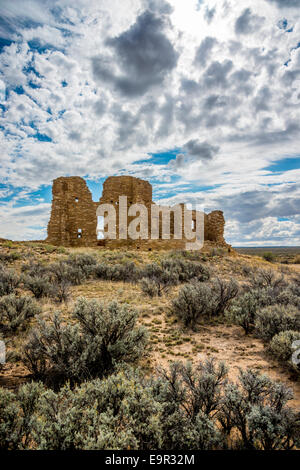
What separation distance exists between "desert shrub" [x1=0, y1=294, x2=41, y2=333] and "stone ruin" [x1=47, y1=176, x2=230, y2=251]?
16251 millimetres

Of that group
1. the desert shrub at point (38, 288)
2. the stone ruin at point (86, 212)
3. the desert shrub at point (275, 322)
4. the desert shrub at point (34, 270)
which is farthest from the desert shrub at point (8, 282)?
the stone ruin at point (86, 212)

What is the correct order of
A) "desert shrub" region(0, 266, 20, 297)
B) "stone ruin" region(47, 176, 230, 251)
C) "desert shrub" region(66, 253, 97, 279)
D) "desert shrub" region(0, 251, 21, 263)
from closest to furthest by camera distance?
1. "desert shrub" region(0, 266, 20, 297)
2. "desert shrub" region(66, 253, 97, 279)
3. "desert shrub" region(0, 251, 21, 263)
4. "stone ruin" region(47, 176, 230, 251)

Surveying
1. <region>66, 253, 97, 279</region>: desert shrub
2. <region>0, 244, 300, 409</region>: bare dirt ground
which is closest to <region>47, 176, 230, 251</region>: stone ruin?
<region>66, 253, 97, 279</region>: desert shrub

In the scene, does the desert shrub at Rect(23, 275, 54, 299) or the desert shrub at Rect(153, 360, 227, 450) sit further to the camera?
the desert shrub at Rect(23, 275, 54, 299)

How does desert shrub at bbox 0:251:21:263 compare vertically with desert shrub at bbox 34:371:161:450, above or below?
above

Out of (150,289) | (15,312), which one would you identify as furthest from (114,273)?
(15,312)

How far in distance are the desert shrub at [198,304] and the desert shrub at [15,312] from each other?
3422 millimetres

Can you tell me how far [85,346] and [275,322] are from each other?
361 cm

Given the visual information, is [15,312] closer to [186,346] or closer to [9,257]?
[186,346]

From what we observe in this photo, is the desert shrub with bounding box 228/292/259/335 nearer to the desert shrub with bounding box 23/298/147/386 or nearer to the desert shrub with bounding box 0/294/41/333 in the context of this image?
the desert shrub with bounding box 23/298/147/386

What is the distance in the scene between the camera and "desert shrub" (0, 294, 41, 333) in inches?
184
